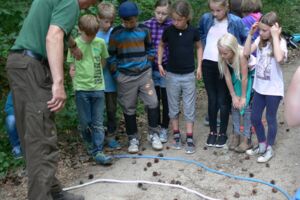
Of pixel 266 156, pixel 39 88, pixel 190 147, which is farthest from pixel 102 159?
pixel 266 156

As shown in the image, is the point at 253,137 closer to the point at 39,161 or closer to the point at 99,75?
the point at 99,75

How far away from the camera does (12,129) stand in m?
5.53

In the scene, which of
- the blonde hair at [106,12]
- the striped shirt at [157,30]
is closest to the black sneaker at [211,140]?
the striped shirt at [157,30]

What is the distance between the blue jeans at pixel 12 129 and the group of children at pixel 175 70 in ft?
2.56

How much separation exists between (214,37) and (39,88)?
2507 mm

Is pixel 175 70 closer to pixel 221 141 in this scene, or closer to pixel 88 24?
pixel 221 141

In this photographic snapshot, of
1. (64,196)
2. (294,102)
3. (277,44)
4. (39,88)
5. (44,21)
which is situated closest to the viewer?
(294,102)

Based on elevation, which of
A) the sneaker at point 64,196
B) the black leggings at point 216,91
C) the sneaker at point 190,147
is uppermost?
the black leggings at point 216,91

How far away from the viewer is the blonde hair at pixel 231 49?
17.3 ft

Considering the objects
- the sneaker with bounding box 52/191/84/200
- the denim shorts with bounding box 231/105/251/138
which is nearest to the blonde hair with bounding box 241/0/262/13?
the denim shorts with bounding box 231/105/251/138

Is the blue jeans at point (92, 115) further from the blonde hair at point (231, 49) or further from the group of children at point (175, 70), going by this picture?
the blonde hair at point (231, 49)

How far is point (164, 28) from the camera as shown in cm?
596

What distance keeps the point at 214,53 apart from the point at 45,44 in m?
2.38

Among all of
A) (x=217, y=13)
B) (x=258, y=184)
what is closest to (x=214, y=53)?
(x=217, y=13)
